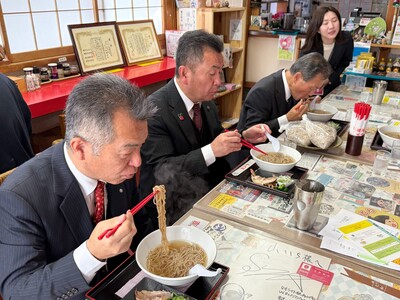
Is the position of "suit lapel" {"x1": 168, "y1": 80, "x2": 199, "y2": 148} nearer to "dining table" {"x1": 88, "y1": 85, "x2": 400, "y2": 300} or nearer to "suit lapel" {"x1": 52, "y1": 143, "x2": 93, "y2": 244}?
"dining table" {"x1": 88, "y1": 85, "x2": 400, "y2": 300}

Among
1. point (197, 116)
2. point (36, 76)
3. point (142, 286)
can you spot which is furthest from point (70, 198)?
point (36, 76)

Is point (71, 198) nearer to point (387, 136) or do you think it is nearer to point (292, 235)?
point (292, 235)

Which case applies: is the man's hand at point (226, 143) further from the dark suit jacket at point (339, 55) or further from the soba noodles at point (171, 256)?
the dark suit jacket at point (339, 55)

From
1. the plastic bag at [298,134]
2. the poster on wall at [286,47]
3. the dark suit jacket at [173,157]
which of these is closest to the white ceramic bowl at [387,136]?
the plastic bag at [298,134]

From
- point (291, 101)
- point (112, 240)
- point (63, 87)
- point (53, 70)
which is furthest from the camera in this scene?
point (53, 70)

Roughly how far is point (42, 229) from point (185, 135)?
1.17 metres

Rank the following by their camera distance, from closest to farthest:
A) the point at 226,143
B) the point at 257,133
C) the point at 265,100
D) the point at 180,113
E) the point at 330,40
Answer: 1. the point at 226,143
2. the point at 180,113
3. the point at 257,133
4. the point at 265,100
5. the point at 330,40

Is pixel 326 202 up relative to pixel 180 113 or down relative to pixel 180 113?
down

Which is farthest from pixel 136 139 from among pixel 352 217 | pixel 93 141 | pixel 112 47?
pixel 112 47

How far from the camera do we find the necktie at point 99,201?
141 cm

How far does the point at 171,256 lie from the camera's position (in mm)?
1282

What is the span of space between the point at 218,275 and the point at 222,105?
4.53m

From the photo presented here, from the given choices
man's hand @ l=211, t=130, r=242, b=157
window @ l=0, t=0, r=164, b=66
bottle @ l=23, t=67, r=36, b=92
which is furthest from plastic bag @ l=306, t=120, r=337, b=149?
window @ l=0, t=0, r=164, b=66

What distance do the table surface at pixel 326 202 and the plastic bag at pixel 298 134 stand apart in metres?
0.07
